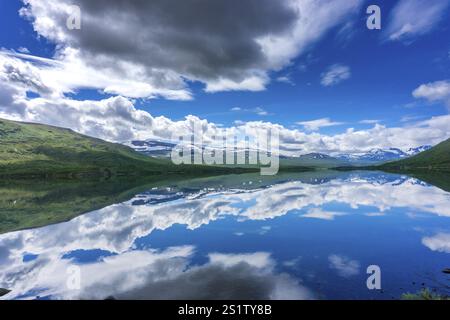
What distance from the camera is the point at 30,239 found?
146 feet

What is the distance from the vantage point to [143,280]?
2620 cm

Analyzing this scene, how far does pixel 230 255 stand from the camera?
33.6 metres

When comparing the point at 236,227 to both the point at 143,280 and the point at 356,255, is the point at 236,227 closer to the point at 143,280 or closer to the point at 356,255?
the point at 356,255

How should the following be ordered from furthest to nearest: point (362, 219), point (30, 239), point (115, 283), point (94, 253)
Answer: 1. point (362, 219)
2. point (30, 239)
3. point (94, 253)
4. point (115, 283)

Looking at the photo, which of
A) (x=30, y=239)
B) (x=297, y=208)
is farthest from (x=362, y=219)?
(x=30, y=239)

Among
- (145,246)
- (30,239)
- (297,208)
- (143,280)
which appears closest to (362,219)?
(297,208)

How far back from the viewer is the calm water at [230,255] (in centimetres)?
2416

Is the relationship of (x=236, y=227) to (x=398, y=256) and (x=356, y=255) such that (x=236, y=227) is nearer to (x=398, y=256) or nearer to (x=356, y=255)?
(x=356, y=255)

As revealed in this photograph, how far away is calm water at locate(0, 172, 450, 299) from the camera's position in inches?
951

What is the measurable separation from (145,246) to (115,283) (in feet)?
41.2
